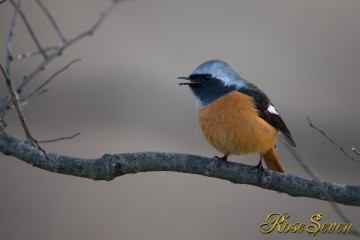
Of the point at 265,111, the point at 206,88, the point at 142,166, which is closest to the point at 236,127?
the point at 265,111

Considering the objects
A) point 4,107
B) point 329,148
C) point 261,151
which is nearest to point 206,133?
point 261,151

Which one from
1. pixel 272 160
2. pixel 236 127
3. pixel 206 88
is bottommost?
pixel 272 160

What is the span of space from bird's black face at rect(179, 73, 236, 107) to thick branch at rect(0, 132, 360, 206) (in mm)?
989

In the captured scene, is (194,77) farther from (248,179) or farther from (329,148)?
(329,148)

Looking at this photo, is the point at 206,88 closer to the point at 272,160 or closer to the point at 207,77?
the point at 207,77

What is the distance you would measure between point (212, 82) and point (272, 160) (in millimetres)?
844

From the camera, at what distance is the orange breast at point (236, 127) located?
400cm

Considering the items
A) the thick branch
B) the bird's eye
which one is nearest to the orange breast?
the bird's eye

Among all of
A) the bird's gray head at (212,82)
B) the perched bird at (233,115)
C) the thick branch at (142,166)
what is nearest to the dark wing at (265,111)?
the perched bird at (233,115)

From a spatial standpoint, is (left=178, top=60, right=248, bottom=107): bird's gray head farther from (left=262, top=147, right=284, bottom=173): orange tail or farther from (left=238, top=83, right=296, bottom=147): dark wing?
(left=262, top=147, right=284, bottom=173): orange tail

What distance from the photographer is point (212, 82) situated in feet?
14.4

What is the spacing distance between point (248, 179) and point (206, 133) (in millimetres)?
759

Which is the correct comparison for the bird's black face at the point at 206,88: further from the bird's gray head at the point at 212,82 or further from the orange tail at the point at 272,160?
the orange tail at the point at 272,160

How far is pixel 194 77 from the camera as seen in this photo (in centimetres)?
448
